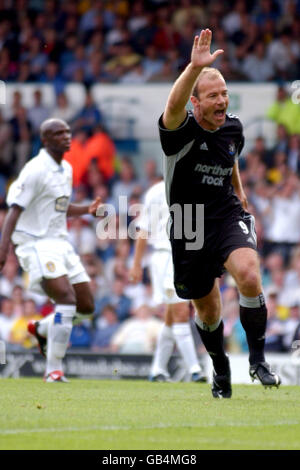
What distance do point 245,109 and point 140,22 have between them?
3.53 m

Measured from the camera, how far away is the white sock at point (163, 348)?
11.8 meters

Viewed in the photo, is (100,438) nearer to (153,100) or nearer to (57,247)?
(57,247)

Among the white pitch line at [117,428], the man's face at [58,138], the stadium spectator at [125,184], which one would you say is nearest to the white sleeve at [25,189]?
the man's face at [58,138]

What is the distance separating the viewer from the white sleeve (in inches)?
401

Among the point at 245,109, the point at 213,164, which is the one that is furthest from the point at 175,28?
the point at 213,164

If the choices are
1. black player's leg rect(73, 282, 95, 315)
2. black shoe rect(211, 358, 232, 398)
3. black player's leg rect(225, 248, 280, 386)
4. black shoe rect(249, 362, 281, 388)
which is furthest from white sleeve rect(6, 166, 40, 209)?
black shoe rect(249, 362, 281, 388)

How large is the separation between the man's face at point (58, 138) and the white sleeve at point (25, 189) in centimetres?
42

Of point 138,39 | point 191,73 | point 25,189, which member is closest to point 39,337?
point 25,189

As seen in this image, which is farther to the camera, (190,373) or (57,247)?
(190,373)

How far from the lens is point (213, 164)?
754 cm

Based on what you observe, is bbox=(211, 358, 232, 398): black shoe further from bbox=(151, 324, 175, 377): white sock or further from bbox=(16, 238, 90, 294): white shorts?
bbox=(151, 324, 175, 377): white sock

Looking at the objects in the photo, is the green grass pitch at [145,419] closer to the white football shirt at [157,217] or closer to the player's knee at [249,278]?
the player's knee at [249,278]

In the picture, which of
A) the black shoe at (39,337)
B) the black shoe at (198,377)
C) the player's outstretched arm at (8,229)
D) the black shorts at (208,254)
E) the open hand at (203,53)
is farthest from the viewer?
the black shoe at (198,377)

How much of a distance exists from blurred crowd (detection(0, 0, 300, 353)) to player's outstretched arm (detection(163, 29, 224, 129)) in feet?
19.7
